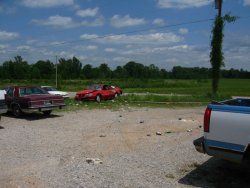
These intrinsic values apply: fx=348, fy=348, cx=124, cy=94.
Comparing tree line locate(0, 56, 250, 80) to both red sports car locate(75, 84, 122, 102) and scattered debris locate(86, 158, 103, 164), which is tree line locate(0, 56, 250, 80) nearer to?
red sports car locate(75, 84, 122, 102)

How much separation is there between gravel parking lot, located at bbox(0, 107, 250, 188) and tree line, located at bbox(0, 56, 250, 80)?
294 ft

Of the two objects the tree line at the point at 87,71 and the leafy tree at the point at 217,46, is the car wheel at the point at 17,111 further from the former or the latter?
the tree line at the point at 87,71

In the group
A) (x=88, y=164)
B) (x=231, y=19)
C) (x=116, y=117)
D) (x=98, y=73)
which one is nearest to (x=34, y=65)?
(x=98, y=73)

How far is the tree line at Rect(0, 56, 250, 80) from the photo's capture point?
10856cm

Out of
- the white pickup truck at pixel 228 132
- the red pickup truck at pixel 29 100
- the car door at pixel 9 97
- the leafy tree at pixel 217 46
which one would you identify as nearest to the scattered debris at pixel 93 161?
the white pickup truck at pixel 228 132

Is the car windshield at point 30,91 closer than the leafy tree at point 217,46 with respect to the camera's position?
Yes

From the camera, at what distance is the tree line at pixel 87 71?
108562 millimetres

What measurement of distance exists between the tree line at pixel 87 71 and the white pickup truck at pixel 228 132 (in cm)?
9579

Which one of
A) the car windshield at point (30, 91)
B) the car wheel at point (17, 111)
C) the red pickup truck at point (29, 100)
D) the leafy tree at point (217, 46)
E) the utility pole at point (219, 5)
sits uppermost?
the utility pole at point (219, 5)

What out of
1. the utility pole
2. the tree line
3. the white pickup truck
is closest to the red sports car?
the utility pole

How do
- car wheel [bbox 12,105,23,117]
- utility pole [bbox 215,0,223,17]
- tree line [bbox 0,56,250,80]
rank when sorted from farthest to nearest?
tree line [bbox 0,56,250,80] < utility pole [bbox 215,0,223,17] < car wheel [bbox 12,105,23,117]

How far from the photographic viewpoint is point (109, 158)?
26.8 ft

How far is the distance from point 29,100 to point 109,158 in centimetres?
812

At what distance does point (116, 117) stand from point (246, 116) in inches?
420
